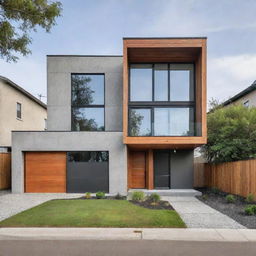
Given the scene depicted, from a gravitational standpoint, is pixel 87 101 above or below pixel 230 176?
above

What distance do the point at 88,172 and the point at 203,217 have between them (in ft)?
22.9

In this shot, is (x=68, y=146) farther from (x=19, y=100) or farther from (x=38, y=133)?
(x=19, y=100)

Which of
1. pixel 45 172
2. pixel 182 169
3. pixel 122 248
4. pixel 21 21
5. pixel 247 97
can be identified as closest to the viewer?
pixel 122 248

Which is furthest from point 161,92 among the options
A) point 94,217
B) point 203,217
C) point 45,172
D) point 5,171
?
point 5,171

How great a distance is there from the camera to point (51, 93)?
47.7ft

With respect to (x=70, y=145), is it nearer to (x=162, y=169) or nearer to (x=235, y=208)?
(x=162, y=169)

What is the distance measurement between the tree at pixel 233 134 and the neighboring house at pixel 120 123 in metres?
1.75

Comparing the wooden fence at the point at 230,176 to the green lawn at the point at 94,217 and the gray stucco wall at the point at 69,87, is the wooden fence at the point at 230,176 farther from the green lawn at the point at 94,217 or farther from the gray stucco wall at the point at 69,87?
the gray stucco wall at the point at 69,87

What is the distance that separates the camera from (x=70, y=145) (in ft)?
42.7

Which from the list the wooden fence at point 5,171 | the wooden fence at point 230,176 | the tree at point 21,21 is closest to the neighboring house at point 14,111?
the wooden fence at point 5,171

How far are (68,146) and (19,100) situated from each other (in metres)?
8.62

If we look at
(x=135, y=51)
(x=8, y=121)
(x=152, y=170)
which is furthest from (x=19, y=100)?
(x=152, y=170)

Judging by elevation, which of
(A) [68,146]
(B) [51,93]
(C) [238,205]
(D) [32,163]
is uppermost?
(B) [51,93]

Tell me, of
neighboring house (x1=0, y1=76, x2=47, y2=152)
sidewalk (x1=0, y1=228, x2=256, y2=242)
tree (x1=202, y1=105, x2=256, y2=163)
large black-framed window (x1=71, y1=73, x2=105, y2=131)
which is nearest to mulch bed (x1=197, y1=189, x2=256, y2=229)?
sidewalk (x1=0, y1=228, x2=256, y2=242)
